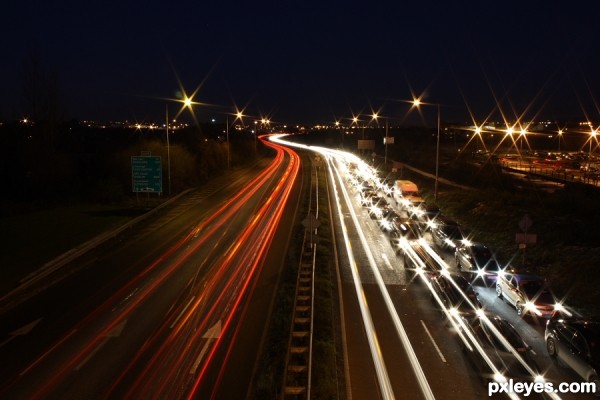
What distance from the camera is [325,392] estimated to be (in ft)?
38.8

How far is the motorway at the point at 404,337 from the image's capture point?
12.6m

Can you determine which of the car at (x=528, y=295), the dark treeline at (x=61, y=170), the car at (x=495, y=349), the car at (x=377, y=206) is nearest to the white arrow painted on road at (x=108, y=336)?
the car at (x=495, y=349)

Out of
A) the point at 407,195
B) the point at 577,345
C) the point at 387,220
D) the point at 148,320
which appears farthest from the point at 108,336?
the point at 407,195

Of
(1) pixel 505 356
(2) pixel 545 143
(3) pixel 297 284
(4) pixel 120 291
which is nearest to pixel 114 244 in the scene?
(4) pixel 120 291

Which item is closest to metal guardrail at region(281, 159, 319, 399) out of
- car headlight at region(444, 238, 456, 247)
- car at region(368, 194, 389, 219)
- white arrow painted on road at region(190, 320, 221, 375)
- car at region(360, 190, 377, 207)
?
white arrow painted on road at region(190, 320, 221, 375)

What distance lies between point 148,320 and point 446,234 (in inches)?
695

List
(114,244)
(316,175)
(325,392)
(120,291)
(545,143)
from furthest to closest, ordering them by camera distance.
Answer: (545,143) → (316,175) → (114,244) → (120,291) → (325,392)

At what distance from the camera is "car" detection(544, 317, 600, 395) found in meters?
12.6

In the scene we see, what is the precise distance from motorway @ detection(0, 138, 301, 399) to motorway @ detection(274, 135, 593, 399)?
3009 millimetres

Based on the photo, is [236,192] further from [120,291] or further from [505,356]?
[505,356]

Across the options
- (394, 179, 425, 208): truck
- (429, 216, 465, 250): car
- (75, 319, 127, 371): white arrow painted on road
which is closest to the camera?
(75, 319, 127, 371): white arrow painted on road

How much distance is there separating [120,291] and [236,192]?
29.6 meters

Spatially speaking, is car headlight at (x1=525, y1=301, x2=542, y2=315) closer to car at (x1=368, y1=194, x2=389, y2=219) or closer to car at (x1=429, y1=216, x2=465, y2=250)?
car at (x1=429, y1=216, x2=465, y2=250)

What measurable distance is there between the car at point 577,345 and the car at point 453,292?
8.73ft
